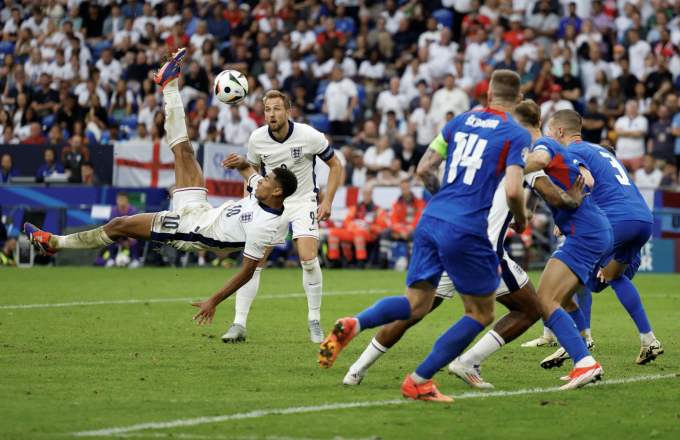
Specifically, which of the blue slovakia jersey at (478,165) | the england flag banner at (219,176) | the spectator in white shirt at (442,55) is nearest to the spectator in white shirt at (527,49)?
the spectator in white shirt at (442,55)

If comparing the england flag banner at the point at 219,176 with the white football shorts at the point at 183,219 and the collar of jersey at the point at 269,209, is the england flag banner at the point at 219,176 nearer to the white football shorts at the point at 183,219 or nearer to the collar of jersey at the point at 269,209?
the white football shorts at the point at 183,219

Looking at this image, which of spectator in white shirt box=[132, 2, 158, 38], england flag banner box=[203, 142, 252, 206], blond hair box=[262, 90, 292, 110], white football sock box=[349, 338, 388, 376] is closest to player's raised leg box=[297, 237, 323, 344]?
blond hair box=[262, 90, 292, 110]

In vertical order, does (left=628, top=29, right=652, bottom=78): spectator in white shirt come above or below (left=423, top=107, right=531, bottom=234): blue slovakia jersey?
above

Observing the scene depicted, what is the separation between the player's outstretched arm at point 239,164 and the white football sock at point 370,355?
2813 millimetres

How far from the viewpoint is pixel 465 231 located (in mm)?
5391

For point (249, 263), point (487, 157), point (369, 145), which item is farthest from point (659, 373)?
point (369, 145)

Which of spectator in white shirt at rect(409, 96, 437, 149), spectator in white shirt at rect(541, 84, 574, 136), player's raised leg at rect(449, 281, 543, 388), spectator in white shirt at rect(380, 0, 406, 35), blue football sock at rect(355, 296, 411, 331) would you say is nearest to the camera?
blue football sock at rect(355, 296, 411, 331)

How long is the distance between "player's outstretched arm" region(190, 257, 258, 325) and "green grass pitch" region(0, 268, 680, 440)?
0.40m

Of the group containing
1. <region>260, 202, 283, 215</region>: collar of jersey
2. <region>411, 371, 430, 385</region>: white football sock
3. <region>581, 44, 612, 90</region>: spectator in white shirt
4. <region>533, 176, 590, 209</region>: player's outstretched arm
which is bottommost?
<region>411, 371, 430, 385</region>: white football sock

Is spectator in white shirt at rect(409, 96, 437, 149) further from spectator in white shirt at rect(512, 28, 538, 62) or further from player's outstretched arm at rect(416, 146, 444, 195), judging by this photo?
player's outstretched arm at rect(416, 146, 444, 195)

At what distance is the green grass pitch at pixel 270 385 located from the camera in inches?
190

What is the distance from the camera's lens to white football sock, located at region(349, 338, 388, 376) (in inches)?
236

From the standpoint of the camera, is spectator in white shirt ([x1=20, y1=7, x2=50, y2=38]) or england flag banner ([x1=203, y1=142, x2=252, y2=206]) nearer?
england flag banner ([x1=203, y1=142, x2=252, y2=206])

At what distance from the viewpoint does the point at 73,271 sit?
692 inches
